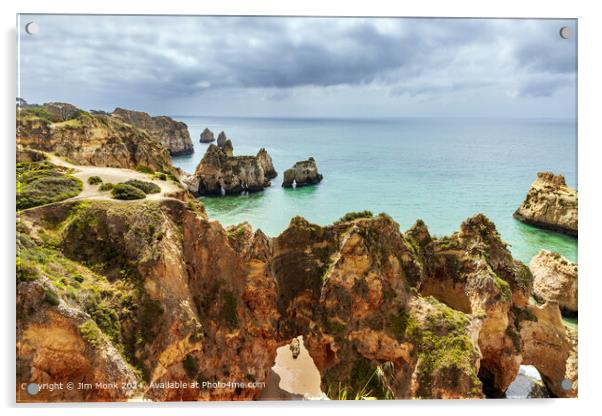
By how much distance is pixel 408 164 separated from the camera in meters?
14.4

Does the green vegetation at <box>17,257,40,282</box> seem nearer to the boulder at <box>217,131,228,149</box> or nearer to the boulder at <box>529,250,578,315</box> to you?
the boulder at <box>217,131,228,149</box>

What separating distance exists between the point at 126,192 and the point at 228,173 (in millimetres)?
5386

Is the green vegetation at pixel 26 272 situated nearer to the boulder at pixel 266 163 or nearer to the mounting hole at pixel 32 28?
the mounting hole at pixel 32 28

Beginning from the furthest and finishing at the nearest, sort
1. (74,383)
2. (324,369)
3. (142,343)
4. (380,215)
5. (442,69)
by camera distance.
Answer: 1. (380,215)
2. (324,369)
3. (442,69)
4. (142,343)
5. (74,383)

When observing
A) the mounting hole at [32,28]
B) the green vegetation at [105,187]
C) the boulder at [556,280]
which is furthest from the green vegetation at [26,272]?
the boulder at [556,280]

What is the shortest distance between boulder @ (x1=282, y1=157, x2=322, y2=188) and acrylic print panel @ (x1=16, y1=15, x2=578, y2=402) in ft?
0.27

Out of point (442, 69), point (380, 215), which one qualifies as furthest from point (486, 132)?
point (380, 215)

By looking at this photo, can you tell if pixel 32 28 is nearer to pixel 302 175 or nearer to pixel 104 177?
pixel 104 177

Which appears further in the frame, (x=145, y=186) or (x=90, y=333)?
(x=145, y=186)

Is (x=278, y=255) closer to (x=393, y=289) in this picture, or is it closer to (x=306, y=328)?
(x=306, y=328)

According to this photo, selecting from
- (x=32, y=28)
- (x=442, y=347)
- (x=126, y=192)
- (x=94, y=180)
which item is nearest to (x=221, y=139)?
(x=126, y=192)

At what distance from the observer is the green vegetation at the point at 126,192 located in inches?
493

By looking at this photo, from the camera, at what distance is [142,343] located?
9.80 metres

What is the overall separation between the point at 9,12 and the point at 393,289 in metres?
11.7
